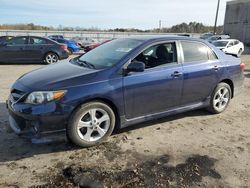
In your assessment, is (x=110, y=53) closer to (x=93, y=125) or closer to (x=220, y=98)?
(x=93, y=125)

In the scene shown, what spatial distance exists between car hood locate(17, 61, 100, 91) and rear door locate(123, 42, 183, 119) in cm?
62

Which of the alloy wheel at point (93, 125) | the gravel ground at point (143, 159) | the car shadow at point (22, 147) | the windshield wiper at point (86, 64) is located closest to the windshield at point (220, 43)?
the gravel ground at point (143, 159)

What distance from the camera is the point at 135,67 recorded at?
14.3ft

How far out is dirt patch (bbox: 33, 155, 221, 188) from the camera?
3363 mm

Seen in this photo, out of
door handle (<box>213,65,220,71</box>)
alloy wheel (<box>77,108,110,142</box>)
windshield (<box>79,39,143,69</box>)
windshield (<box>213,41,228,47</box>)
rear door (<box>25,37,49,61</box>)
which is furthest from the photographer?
windshield (<box>213,41,228,47</box>)

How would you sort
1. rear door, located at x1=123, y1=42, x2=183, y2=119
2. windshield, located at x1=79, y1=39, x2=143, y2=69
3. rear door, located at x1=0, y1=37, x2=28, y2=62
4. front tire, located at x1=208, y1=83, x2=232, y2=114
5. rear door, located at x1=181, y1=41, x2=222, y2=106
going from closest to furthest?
rear door, located at x1=123, y1=42, x2=183, y2=119, windshield, located at x1=79, y1=39, x2=143, y2=69, rear door, located at x1=181, y1=41, x2=222, y2=106, front tire, located at x1=208, y1=83, x2=232, y2=114, rear door, located at x1=0, y1=37, x2=28, y2=62

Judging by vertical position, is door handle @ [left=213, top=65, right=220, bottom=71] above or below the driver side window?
below

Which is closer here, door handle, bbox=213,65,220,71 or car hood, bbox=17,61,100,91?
car hood, bbox=17,61,100,91

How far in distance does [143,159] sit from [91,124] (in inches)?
36.2

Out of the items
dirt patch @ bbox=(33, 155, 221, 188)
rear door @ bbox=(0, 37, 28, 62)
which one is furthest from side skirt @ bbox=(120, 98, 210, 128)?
rear door @ bbox=(0, 37, 28, 62)

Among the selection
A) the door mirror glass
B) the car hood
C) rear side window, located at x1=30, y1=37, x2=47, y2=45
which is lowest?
rear side window, located at x1=30, y1=37, x2=47, y2=45

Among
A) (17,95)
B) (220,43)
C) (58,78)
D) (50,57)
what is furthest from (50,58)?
(220,43)

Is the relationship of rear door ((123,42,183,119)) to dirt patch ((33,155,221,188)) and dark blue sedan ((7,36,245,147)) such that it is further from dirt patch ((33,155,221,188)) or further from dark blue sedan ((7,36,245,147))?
dirt patch ((33,155,221,188))

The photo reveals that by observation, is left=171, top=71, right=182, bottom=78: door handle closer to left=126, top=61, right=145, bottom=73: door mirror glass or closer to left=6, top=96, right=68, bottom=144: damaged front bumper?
left=126, top=61, right=145, bottom=73: door mirror glass
